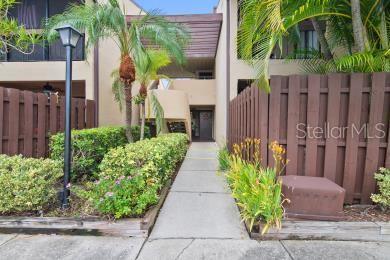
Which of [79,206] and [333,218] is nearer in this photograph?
[333,218]

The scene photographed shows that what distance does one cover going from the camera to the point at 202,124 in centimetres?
2184

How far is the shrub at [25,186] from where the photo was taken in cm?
412

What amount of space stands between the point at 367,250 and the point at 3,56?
13354 mm

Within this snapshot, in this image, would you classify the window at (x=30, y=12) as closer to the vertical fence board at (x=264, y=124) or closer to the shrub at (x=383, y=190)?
the vertical fence board at (x=264, y=124)

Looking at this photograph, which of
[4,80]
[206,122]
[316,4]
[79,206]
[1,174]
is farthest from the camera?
[206,122]

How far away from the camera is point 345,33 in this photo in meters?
6.11

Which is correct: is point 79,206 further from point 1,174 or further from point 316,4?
point 316,4

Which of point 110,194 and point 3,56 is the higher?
point 3,56

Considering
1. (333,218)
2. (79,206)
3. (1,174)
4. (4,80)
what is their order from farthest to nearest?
(4,80), (79,206), (1,174), (333,218)

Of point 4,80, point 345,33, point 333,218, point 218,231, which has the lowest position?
point 218,231

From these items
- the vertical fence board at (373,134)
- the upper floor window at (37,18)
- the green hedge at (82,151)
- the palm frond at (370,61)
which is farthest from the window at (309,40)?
the upper floor window at (37,18)

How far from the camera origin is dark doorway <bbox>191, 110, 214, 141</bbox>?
70.8 feet

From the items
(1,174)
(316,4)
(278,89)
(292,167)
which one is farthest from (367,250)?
(1,174)

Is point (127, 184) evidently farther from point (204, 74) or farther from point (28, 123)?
point (204, 74)
